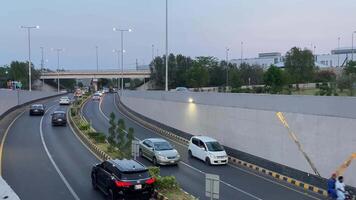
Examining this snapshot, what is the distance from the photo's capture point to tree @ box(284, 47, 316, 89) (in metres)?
74.6

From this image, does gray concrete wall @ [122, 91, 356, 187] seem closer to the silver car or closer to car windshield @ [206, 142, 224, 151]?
car windshield @ [206, 142, 224, 151]

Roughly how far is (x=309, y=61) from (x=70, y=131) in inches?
1880

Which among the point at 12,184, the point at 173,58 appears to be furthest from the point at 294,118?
the point at 173,58

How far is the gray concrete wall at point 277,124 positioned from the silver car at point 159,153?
478 centimetres

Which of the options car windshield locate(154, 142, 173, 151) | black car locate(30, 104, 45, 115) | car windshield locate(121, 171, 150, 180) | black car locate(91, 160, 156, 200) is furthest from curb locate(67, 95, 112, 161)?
black car locate(30, 104, 45, 115)

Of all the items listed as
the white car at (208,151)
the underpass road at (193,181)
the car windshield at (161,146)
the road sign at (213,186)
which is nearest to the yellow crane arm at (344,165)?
the underpass road at (193,181)

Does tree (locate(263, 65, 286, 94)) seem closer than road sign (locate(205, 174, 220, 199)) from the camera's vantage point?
No

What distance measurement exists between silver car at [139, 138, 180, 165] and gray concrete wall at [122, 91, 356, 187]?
478 centimetres

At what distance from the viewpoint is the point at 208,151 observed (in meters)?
28.5

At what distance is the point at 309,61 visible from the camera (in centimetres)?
7581

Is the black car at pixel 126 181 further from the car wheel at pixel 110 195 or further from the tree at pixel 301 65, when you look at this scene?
the tree at pixel 301 65

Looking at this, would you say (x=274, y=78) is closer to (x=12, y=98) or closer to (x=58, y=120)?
(x=58, y=120)

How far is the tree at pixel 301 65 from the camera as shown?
74562mm

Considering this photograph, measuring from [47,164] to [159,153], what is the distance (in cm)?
643
